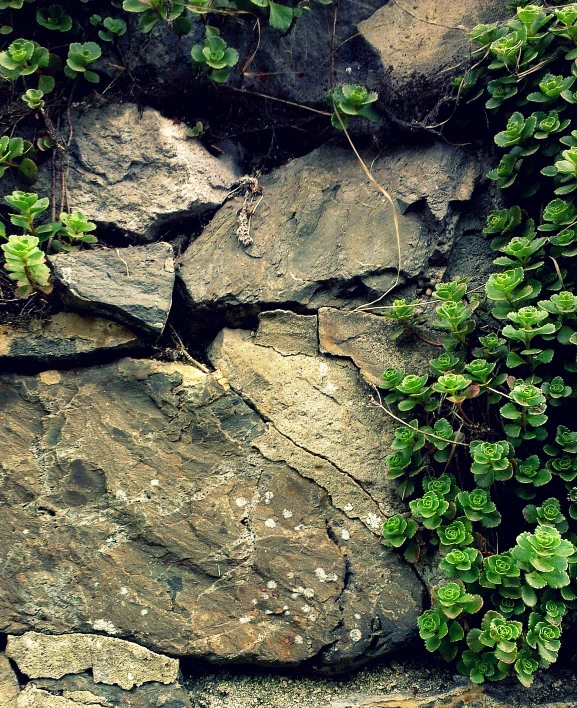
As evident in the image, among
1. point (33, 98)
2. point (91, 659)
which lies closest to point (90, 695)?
point (91, 659)

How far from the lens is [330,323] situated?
2.74 metres

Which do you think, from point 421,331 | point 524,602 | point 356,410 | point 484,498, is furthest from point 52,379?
point 524,602

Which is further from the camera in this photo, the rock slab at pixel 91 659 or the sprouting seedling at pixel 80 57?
the sprouting seedling at pixel 80 57

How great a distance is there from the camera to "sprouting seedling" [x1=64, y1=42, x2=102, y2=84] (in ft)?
9.20

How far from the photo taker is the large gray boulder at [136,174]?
9.38ft

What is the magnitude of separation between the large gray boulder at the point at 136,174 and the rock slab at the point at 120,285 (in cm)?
20

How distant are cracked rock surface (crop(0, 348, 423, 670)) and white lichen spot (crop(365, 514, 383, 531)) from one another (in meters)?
0.01

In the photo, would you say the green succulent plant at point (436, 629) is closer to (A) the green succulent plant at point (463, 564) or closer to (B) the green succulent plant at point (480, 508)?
(A) the green succulent plant at point (463, 564)

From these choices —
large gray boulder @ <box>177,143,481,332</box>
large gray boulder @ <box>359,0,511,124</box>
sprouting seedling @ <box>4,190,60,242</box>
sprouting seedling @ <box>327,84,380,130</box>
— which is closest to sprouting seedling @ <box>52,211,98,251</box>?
sprouting seedling @ <box>4,190,60,242</box>

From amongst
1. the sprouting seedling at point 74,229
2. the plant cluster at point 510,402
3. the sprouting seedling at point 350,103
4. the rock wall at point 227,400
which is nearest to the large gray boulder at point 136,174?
the rock wall at point 227,400

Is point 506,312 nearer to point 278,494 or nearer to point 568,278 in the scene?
point 568,278

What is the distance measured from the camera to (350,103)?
2812mm

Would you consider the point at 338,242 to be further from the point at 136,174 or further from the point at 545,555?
the point at 545,555

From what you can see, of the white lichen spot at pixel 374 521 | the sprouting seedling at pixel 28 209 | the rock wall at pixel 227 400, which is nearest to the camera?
the rock wall at pixel 227 400
